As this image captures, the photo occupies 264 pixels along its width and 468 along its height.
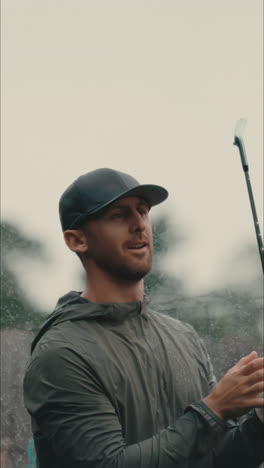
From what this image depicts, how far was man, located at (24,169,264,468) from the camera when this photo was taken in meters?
1.49

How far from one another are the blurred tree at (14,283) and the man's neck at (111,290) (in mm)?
3392

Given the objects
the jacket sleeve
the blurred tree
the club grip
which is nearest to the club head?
the club grip

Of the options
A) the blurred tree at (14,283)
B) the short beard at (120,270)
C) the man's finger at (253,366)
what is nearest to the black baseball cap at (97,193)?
the short beard at (120,270)

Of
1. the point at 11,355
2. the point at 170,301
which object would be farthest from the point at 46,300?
the point at 170,301

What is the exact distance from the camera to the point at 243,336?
15.7 feet

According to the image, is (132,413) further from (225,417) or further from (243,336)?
(243,336)

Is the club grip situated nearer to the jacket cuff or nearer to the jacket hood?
the jacket hood

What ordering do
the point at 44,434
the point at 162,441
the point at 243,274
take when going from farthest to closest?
1. the point at 243,274
2. the point at 44,434
3. the point at 162,441

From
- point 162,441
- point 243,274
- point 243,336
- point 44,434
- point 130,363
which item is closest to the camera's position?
point 162,441

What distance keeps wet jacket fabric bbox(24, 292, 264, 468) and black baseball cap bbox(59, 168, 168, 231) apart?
9.4 inches

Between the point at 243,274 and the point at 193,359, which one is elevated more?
the point at 193,359

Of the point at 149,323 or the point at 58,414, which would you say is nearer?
the point at 58,414

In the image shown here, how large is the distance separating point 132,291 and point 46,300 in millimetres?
3680

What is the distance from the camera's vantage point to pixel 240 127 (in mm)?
1804
